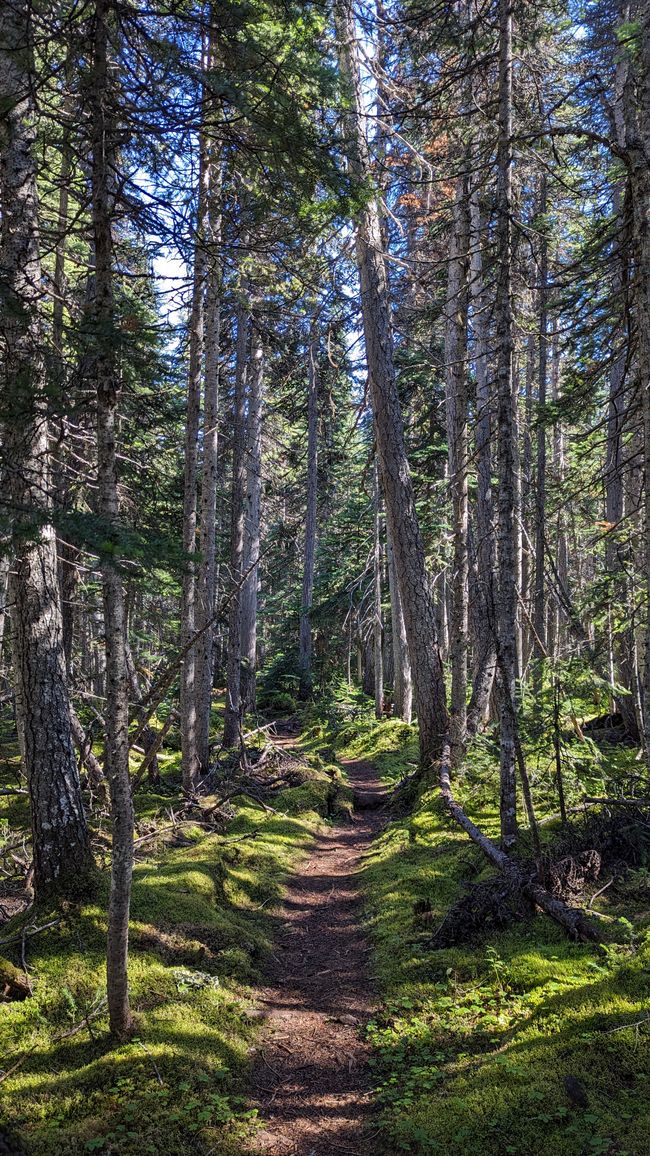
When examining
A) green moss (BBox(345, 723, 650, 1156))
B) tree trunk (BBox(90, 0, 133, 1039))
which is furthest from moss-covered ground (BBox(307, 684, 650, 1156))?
tree trunk (BBox(90, 0, 133, 1039))

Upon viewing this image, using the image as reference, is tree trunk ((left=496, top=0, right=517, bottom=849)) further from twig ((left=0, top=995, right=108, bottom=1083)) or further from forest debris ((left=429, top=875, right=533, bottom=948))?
twig ((left=0, top=995, right=108, bottom=1083))

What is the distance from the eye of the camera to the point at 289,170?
199 inches

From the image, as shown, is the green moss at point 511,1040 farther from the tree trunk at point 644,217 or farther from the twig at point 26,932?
the twig at point 26,932

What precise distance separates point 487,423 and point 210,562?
5310 mm

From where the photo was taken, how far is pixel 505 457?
6738 millimetres

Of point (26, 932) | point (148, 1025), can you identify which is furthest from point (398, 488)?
point (148, 1025)

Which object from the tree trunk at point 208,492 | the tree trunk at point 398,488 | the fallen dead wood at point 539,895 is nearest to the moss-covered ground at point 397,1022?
the fallen dead wood at point 539,895

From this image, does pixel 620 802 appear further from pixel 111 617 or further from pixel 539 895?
pixel 111 617

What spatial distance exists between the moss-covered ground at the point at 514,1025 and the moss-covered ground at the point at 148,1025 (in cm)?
115

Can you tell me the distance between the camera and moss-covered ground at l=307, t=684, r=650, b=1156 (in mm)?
3496

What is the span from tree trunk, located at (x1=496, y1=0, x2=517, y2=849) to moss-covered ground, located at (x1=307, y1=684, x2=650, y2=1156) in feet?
1.96

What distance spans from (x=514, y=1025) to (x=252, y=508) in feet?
49.5

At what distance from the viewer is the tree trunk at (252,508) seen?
1686cm

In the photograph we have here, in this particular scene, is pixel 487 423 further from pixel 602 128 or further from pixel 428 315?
pixel 602 128
